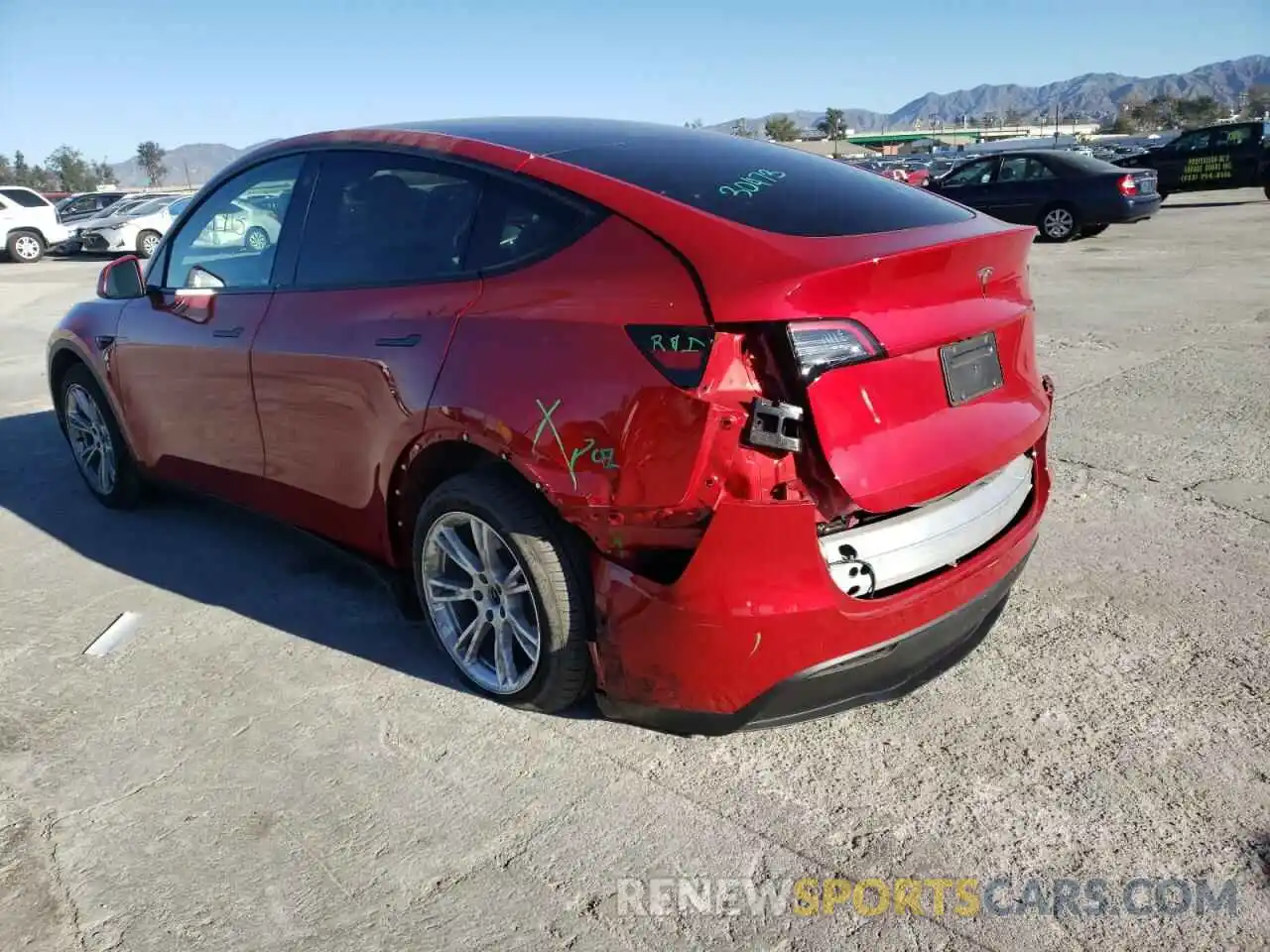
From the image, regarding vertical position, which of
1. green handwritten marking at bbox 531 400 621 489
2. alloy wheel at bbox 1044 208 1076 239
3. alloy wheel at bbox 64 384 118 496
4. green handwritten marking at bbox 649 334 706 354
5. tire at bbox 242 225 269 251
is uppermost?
tire at bbox 242 225 269 251

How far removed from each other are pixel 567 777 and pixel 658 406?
1059 mm

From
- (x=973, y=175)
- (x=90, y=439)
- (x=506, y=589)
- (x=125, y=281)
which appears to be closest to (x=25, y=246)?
(x=973, y=175)

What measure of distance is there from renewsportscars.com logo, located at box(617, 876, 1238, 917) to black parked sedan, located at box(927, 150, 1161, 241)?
14.2 metres

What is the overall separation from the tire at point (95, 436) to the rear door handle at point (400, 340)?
7.47 ft

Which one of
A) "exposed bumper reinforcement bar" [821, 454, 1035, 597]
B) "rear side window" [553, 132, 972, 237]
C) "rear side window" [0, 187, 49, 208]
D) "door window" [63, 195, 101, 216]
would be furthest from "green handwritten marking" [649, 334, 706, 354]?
"door window" [63, 195, 101, 216]

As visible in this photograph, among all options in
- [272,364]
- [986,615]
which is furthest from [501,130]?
[986,615]

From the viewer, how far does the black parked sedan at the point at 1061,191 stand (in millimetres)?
15312

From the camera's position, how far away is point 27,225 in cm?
2298

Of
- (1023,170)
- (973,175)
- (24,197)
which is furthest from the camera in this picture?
(24,197)

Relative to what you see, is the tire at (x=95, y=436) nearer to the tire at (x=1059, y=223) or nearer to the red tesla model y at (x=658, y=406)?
the red tesla model y at (x=658, y=406)

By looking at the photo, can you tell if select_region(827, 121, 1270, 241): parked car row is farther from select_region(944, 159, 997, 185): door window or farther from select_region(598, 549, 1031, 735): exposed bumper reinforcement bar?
select_region(598, 549, 1031, 735): exposed bumper reinforcement bar

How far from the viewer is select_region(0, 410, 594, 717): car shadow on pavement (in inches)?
144

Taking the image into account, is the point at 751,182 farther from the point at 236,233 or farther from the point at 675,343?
the point at 236,233

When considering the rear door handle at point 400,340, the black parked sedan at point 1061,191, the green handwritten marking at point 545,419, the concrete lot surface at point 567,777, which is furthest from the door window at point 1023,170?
the green handwritten marking at point 545,419
